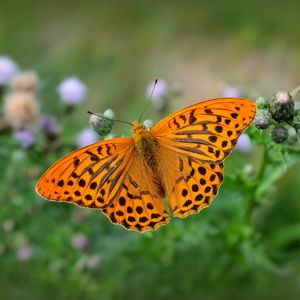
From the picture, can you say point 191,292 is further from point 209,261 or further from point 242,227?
point 242,227

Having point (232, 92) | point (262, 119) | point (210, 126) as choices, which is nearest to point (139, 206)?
point (210, 126)

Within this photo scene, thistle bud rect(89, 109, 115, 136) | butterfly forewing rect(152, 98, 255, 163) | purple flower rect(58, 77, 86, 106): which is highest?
purple flower rect(58, 77, 86, 106)

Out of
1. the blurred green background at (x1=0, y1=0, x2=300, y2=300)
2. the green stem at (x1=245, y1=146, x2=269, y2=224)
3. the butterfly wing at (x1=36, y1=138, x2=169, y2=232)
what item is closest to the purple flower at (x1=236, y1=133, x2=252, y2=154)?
the blurred green background at (x1=0, y1=0, x2=300, y2=300)

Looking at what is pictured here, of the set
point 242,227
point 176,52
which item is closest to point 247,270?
point 242,227

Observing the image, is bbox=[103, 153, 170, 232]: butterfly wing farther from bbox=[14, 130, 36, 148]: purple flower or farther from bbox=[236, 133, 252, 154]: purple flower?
bbox=[236, 133, 252, 154]: purple flower

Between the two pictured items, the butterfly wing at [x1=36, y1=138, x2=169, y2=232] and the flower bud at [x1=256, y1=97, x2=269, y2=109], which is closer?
the butterfly wing at [x1=36, y1=138, x2=169, y2=232]

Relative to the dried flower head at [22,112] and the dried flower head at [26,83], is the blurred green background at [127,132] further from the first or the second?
the dried flower head at [26,83]
